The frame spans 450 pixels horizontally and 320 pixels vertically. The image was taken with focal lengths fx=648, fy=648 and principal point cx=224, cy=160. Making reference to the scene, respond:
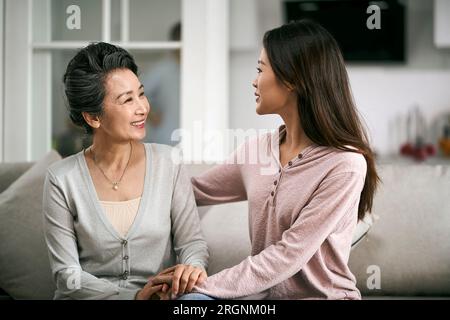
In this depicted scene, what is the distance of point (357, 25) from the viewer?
3131 mm

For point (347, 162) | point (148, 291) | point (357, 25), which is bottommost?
point (148, 291)

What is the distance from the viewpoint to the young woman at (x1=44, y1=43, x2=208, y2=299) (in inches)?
41.8

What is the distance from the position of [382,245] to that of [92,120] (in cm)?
67

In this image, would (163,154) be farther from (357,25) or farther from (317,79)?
(357,25)

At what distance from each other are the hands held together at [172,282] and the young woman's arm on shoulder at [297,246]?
0.02m

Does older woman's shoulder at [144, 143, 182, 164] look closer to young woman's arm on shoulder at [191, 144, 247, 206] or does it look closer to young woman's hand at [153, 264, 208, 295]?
young woman's arm on shoulder at [191, 144, 247, 206]

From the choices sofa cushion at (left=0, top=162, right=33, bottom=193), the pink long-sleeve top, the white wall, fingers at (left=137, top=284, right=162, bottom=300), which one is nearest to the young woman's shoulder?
the pink long-sleeve top

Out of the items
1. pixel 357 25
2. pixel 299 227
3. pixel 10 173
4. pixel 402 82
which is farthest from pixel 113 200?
pixel 402 82

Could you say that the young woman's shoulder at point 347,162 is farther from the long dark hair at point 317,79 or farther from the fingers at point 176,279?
the fingers at point 176,279

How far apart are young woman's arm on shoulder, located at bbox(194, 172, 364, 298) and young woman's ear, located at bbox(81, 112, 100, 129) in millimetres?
323

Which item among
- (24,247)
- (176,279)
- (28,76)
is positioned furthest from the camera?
(28,76)

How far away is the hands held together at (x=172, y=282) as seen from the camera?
3.31 ft
